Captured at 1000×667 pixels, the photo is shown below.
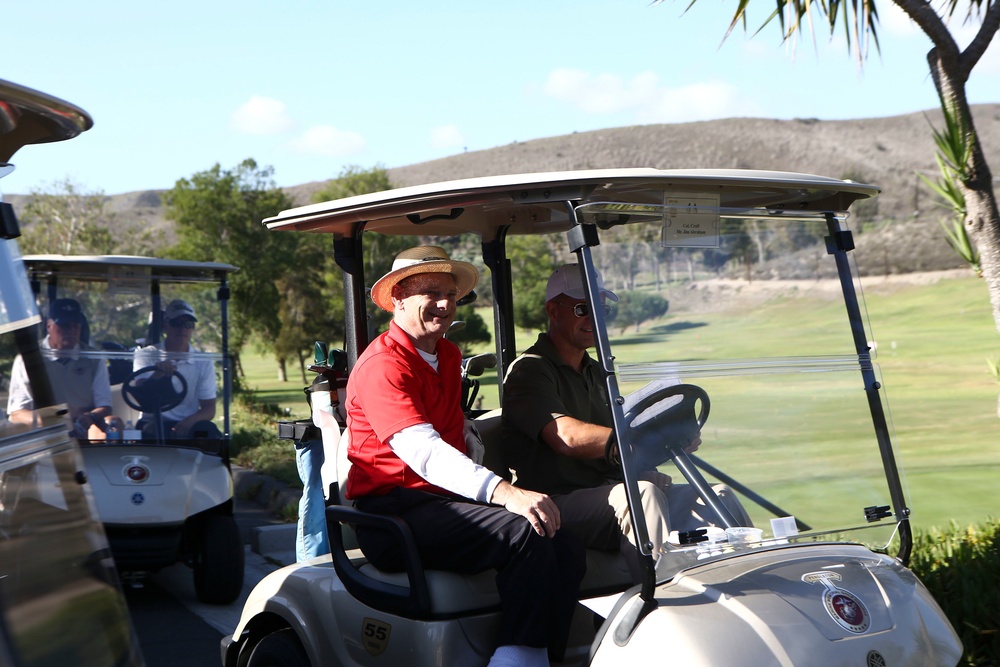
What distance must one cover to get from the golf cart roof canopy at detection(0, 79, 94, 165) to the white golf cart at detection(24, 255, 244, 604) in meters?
3.49

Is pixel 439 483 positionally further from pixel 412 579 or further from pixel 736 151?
pixel 736 151

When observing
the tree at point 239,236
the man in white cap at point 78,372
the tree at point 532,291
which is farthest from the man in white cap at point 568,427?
the tree at point 239,236

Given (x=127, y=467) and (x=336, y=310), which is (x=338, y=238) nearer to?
(x=127, y=467)

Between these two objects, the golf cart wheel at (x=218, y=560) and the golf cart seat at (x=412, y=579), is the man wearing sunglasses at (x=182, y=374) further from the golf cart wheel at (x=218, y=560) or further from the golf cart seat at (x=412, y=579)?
the golf cart seat at (x=412, y=579)

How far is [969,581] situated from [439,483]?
2.42m

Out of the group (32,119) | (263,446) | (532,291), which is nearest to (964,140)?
(32,119)

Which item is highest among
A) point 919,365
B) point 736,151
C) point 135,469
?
point 736,151

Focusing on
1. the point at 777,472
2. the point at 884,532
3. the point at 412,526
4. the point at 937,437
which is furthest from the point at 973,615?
the point at 937,437

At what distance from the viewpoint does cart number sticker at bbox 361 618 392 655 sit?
2900 mm

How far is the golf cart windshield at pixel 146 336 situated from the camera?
6031 millimetres

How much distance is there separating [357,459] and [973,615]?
95.6 inches

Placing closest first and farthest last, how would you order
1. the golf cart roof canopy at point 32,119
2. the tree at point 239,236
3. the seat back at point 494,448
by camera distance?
the golf cart roof canopy at point 32,119, the seat back at point 494,448, the tree at point 239,236

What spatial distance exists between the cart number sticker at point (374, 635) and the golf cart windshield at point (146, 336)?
3426mm

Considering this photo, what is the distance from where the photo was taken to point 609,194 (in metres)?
2.67
